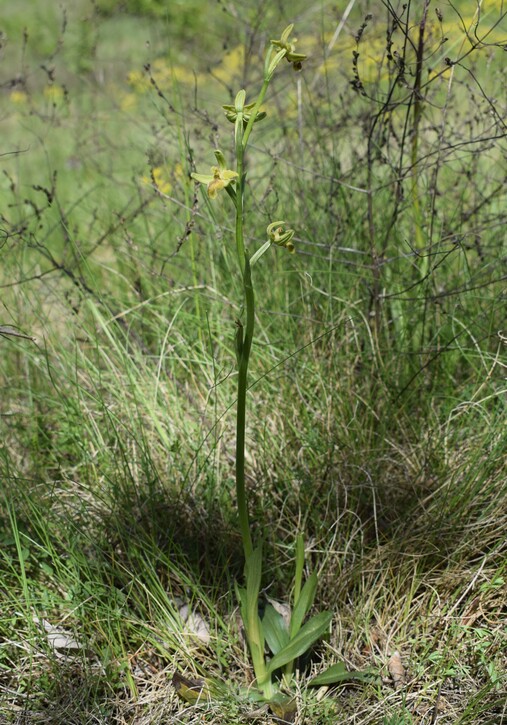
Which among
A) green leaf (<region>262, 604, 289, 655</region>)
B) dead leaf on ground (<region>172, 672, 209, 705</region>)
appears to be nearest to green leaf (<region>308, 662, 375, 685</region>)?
green leaf (<region>262, 604, 289, 655</region>)

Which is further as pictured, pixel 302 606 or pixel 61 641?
pixel 61 641

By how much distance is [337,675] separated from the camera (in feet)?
5.29

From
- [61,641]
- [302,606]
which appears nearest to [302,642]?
[302,606]

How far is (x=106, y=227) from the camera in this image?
3557 millimetres

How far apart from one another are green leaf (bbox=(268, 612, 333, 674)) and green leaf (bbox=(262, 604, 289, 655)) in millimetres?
66

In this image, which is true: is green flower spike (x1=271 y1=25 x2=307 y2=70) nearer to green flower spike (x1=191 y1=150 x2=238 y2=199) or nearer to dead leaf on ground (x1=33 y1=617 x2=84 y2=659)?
green flower spike (x1=191 y1=150 x2=238 y2=199)

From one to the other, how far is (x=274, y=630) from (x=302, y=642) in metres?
0.13

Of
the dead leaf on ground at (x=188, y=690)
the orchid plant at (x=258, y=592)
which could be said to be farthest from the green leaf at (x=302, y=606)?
the dead leaf on ground at (x=188, y=690)

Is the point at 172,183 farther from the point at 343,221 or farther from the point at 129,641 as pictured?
the point at 129,641

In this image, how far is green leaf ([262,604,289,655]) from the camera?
66.6 inches

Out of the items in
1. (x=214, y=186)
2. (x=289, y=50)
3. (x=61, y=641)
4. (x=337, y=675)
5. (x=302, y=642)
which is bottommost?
(x=337, y=675)

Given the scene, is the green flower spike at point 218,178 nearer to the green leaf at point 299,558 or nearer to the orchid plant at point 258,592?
the orchid plant at point 258,592

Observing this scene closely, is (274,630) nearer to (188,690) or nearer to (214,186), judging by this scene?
(188,690)

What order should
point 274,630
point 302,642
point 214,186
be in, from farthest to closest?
point 274,630
point 302,642
point 214,186
